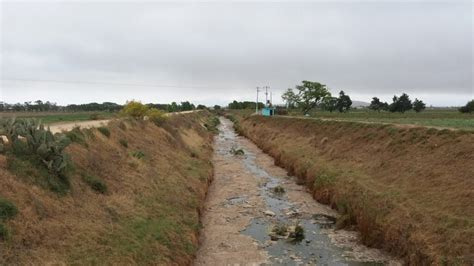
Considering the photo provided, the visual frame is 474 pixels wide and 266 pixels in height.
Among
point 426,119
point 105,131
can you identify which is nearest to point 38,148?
point 105,131

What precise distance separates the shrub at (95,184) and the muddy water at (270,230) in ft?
15.2

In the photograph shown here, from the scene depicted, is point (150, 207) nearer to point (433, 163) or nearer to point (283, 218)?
point (283, 218)

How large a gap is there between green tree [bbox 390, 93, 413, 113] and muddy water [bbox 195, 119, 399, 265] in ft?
327

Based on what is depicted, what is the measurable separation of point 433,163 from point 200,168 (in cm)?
1557

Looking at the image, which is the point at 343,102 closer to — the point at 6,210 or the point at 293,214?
the point at 293,214

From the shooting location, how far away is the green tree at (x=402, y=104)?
399ft

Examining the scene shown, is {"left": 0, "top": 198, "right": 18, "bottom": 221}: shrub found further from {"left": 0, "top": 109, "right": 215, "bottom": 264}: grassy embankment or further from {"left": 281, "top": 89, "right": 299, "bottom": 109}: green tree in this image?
{"left": 281, "top": 89, "right": 299, "bottom": 109}: green tree

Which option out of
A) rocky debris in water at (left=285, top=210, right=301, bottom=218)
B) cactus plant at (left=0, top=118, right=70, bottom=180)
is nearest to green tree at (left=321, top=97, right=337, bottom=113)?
rocky debris in water at (left=285, top=210, right=301, bottom=218)

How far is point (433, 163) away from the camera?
2184 cm

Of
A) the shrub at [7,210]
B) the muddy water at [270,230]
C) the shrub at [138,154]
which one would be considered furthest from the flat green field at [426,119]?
the shrub at [7,210]

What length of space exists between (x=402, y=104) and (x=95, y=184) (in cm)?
11754

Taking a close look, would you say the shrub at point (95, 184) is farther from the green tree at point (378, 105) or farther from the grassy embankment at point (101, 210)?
the green tree at point (378, 105)

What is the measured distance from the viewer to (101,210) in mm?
15438

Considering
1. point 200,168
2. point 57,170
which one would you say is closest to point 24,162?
point 57,170
